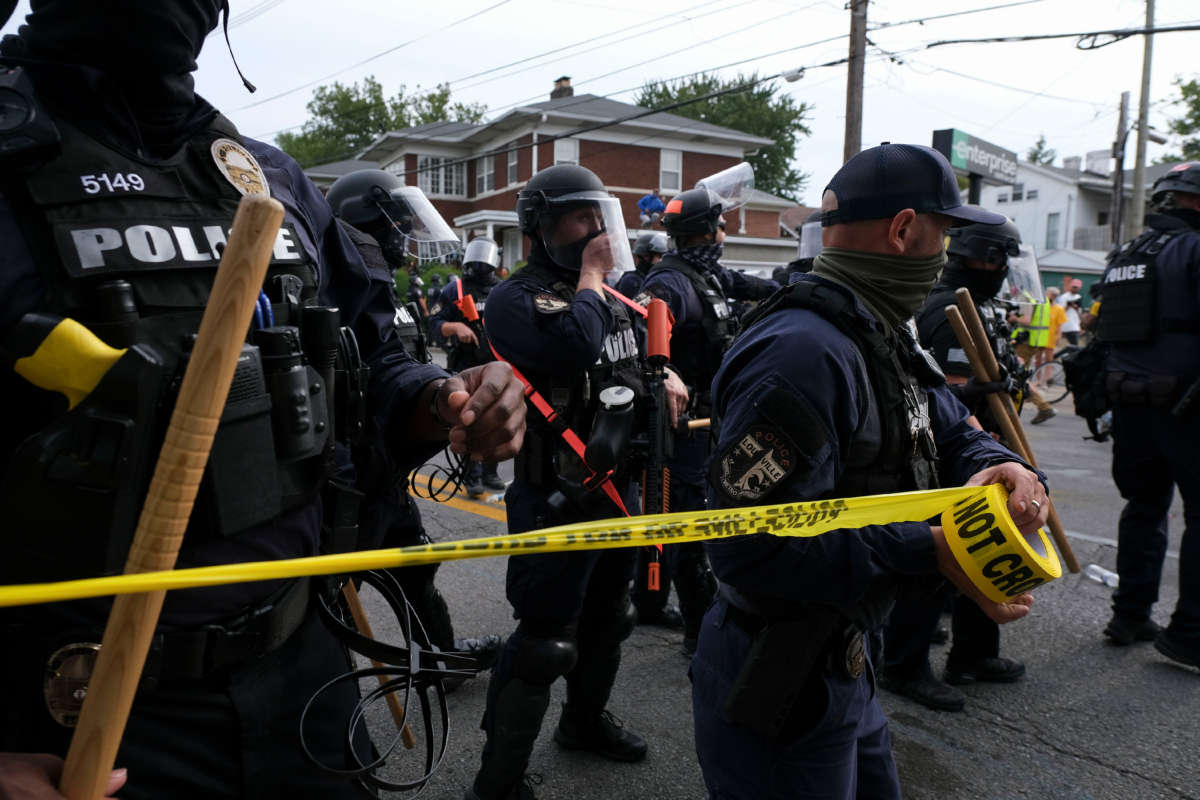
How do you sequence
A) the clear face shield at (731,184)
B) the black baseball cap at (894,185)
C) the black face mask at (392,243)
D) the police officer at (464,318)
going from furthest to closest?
the police officer at (464,318) → the clear face shield at (731,184) → the black face mask at (392,243) → the black baseball cap at (894,185)

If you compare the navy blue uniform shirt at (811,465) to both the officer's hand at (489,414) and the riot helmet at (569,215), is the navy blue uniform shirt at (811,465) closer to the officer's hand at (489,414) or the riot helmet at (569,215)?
the officer's hand at (489,414)

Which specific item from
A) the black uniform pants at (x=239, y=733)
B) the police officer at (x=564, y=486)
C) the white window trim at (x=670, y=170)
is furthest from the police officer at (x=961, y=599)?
the white window trim at (x=670, y=170)

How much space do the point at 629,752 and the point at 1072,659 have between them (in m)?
2.47

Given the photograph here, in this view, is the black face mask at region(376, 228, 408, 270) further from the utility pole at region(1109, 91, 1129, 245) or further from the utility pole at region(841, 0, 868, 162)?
the utility pole at region(1109, 91, 1129, 245)

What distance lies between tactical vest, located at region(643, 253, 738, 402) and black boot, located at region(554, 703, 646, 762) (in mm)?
1935

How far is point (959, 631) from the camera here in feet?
13.5

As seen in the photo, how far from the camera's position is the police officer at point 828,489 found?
1.81 m

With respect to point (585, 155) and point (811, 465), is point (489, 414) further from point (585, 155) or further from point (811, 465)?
point (585, 155)

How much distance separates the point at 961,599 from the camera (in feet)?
13.5

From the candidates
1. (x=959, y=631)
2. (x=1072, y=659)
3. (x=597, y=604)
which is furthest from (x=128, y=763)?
(x=1072, y=659)

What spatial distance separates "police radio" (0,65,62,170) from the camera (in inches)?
45.3

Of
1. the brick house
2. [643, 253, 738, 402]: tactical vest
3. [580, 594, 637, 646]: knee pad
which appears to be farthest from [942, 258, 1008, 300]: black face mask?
the brick house

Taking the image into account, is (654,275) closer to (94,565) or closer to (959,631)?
(959,631)

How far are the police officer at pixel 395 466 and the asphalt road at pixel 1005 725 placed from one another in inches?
15.6
